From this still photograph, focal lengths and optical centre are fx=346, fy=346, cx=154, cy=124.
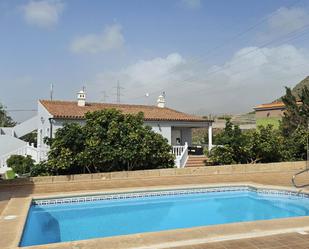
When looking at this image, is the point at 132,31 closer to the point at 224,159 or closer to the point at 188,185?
the point at 224,159

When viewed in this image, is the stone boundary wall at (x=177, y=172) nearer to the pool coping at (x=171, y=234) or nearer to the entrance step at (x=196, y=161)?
the entrance step at (x=196, y=161)

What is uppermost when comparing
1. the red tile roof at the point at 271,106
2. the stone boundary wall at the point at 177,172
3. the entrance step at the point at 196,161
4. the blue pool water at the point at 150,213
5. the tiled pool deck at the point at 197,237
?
the red tile roof at the point at 271,106

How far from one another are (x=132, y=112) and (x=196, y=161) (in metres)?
6.26

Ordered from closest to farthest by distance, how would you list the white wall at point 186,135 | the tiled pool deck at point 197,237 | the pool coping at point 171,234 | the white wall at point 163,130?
the tiled pool deck at point 197,237
the pool coping at point 171,234
the white wall at point 163,130
the white wall at point 186,135

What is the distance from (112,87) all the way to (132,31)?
22.4 meters

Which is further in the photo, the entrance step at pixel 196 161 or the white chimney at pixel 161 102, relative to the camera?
the white chimney at pixel 161 102

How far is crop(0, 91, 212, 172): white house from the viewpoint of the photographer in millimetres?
20578

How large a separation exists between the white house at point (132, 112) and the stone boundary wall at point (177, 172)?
1.80 meters

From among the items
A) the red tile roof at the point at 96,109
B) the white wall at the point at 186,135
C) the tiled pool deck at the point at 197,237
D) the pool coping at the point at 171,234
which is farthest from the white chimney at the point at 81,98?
the pool coping at the point at 171,234

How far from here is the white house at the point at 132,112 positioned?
20578 millimetres

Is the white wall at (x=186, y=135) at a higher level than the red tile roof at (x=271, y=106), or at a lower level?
lower

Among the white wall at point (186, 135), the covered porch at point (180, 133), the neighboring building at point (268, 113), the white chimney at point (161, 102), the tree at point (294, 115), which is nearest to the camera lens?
the covered porch at point (180, 133)

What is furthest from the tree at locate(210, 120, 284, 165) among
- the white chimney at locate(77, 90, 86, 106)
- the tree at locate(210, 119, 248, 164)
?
the white chimney at locate(77, 90, 86, 106)

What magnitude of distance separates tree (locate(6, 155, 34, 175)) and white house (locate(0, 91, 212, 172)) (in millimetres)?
610
